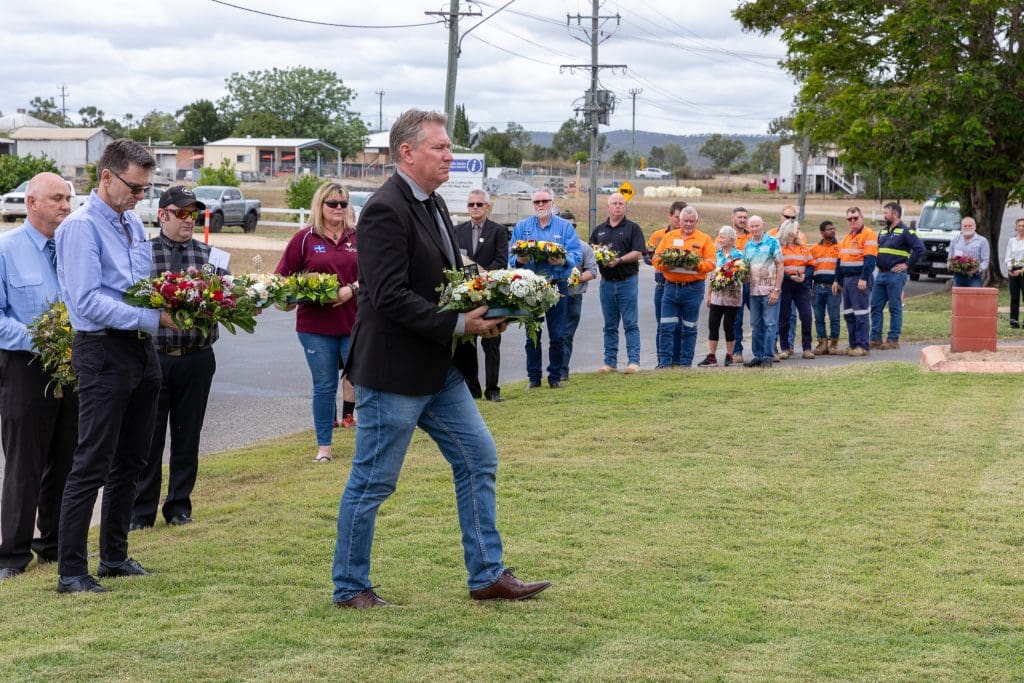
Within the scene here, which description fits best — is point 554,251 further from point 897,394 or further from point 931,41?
point 931,41

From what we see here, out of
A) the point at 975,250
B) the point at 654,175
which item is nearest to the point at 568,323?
the point at 975,250

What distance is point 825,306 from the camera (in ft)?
59.6

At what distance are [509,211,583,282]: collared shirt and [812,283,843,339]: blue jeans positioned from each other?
5559 millimetres

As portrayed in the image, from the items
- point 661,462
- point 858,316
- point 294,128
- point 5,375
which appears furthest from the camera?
point 294,128

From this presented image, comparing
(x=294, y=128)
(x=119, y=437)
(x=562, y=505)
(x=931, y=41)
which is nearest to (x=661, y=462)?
(x=562, y=505)

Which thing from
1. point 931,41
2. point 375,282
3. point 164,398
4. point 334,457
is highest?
point 931,41

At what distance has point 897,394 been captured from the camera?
41.7 feet

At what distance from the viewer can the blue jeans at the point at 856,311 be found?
17.7 meters

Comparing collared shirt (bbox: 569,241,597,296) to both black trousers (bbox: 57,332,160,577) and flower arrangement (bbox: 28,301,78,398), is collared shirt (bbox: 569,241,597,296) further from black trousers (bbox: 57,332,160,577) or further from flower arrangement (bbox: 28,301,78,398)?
black trousers (bbox: 57,332,160,577)

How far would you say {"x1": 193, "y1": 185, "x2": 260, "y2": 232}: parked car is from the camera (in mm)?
43866

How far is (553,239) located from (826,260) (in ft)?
19.2

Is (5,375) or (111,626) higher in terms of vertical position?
(5,375)

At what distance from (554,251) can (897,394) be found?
3939mm

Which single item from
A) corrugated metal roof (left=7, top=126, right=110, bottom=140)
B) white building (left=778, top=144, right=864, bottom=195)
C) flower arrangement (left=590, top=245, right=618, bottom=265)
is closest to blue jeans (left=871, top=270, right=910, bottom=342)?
flower arrangement (left=590, top=245, right=618, bottom=265)
